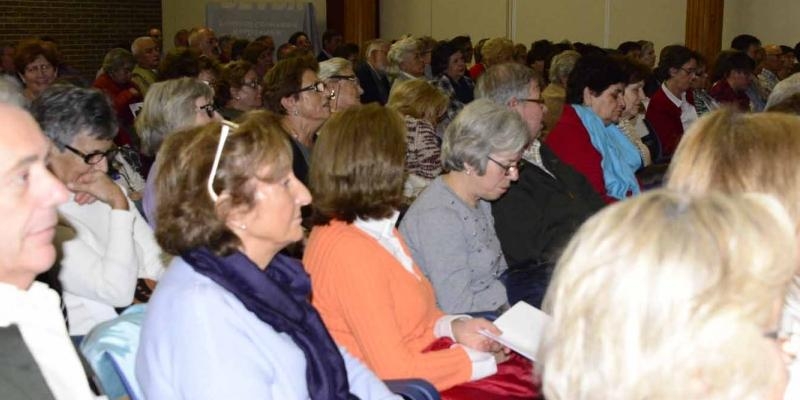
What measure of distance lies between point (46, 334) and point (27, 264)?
139 mm

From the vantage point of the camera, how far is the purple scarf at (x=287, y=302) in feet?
7.00

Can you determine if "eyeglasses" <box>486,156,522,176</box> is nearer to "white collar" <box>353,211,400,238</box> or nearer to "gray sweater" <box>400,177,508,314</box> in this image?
"gray sweater" <box>400,177,508,314</box>

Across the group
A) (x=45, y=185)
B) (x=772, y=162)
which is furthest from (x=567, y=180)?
(x=45, y=185)

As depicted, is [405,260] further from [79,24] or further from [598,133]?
[79,24]

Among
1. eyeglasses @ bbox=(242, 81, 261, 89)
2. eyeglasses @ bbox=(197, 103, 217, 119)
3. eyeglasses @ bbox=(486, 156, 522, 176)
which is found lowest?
eyeglasses @ bbox=(486, 156, 522, 176)

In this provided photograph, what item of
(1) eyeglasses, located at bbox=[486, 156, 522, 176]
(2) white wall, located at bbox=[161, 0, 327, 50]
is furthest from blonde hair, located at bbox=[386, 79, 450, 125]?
(2) white wall, located at bbox=[161, 0, 327, 50]

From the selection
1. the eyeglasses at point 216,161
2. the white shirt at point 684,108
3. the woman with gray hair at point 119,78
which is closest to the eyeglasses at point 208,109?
the eyeglasses at point 216,161

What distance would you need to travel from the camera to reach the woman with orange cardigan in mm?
2721

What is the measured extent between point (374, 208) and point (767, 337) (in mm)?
1742

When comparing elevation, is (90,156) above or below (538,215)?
above

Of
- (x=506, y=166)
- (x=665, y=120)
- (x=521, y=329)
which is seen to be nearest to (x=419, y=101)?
(x=506, y=166)

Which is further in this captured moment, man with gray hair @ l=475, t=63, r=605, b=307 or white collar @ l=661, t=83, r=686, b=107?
white collar @ l=661, t=83, r=686, b=107

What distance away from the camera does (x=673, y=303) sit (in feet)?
3.92

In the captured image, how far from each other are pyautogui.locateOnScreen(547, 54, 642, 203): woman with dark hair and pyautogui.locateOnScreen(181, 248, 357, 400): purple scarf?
246cm
